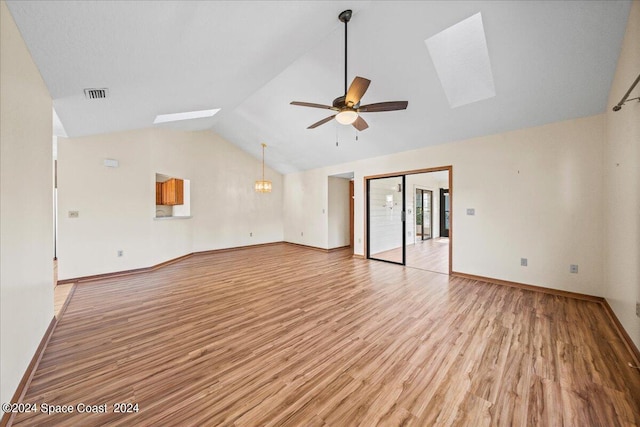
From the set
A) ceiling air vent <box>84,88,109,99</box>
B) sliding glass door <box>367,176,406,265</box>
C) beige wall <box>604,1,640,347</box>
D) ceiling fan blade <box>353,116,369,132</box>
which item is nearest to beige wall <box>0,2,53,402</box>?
ceiling air vent <box>84,88,109,99</box>

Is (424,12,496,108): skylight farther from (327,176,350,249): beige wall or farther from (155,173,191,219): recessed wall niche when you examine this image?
(155,173,191,219): recessed wall niche

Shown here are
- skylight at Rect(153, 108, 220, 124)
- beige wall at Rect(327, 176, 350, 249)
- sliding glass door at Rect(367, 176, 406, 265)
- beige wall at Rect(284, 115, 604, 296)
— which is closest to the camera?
beige wall at Rect(284, 115, 604, 296)

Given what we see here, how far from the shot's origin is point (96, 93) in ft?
8.84

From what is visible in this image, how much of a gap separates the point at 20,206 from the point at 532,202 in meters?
6.01

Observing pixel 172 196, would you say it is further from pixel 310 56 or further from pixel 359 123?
pixel 359 123

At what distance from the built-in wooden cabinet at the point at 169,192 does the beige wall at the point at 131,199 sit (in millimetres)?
259

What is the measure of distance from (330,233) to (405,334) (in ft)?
16.3

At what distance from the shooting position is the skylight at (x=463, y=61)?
2.77 metres

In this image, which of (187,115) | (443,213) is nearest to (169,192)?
(187,115)

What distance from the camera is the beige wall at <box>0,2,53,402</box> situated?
1.51 meters

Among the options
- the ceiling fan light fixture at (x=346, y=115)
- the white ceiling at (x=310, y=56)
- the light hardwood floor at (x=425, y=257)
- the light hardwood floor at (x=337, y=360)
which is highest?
the white ceiling at (x=310, y=56)

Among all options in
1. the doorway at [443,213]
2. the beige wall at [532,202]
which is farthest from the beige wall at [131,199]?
the doorway at [443,213]

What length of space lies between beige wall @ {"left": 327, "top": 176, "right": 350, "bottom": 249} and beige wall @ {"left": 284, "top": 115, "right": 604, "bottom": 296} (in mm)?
3073

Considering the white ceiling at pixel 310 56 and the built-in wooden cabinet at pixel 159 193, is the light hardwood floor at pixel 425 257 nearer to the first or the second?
the white ceiling at pixel 310 56
